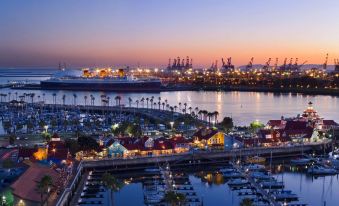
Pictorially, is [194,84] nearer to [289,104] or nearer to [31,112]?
[289,104]

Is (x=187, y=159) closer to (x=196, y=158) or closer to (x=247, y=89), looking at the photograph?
(x=196, y=158)

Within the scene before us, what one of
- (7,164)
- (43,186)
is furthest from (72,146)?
(43,186)

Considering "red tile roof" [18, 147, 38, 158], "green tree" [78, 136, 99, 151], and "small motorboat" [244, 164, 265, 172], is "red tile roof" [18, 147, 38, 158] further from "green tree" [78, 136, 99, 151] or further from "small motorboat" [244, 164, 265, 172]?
"small motorboat" [244, 164, 265, 172]

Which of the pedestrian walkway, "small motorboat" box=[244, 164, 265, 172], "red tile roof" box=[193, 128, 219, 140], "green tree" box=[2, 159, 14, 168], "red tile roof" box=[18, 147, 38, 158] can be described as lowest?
the pedestrian walkway

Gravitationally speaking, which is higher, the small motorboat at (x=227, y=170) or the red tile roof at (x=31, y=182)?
the red tile roof at (x=31, y=182)

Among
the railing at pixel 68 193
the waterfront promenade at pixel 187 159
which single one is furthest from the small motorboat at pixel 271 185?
the railing at pixel 68 193

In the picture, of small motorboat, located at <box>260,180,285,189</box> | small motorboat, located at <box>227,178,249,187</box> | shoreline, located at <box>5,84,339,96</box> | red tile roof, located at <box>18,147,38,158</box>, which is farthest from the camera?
shoreline, located at <box>5,84,339,96</box>

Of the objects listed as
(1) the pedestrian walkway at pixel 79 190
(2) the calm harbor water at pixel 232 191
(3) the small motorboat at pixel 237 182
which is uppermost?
(3) the small motorboat at pixel 237 182

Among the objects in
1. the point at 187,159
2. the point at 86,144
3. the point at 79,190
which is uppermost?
the point at 86,144

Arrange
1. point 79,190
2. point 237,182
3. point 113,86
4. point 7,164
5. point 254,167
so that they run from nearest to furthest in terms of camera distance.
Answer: point 79,190, point 237,182, point 7,164, point 254,167, point 113,86

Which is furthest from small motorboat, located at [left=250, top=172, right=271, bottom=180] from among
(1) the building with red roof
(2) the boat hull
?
(2) the boat hull

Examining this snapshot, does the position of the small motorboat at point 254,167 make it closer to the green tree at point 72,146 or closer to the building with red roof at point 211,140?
the building with red roof at point 211,140
